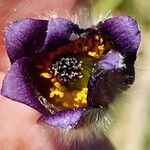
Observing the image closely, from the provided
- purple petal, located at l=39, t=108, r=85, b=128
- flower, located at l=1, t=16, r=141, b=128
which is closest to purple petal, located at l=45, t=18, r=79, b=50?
flower, located at l=1, t=16, r=141, b=128

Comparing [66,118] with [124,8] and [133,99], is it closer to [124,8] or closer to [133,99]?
[133,99]

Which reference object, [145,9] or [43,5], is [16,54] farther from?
[145,9]

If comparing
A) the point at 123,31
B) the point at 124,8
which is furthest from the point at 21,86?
the point at 124,8

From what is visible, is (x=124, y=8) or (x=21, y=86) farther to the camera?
(x=124, y=8)

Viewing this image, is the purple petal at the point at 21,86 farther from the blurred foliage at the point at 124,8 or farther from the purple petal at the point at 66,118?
the blurred foliage at the point at 124,8

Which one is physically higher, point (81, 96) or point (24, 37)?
point (24, 37)

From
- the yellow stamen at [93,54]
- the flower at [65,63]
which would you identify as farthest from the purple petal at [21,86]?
the yellow stamen at [93,54]

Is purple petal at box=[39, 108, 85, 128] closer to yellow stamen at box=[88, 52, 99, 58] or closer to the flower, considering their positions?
the flower

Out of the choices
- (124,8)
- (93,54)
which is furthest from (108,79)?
(124,8)
